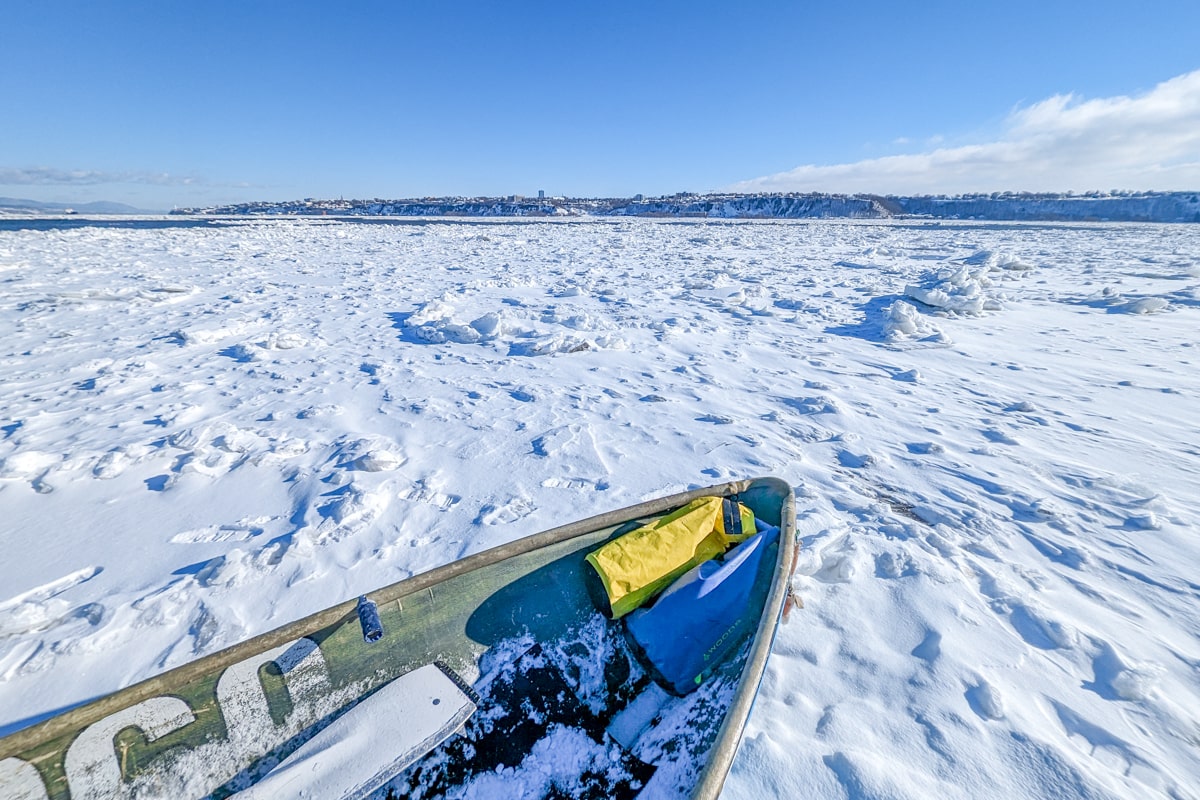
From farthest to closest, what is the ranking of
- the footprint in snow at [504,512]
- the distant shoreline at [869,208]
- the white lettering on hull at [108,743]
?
the distant shoreline at [869,208] → the footprint in snow at [504,512] → the white lettering on hull at [108,743]

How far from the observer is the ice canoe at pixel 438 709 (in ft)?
6.69

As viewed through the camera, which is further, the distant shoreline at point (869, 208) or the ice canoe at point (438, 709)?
the distant shoreline at point (869, 208)

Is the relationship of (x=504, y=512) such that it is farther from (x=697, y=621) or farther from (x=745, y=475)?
(x=745, y=475)

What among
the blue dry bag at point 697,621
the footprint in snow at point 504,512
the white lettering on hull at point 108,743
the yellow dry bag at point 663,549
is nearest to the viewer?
the white lettering on hull at point 108,743

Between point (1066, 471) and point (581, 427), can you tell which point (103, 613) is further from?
point (1066, 471)

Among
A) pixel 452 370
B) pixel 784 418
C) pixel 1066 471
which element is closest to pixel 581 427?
pixel 784 418

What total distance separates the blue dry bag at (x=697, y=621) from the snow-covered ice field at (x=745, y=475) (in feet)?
1.04

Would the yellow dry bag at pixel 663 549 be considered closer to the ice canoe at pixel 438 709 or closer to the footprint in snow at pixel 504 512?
the ice canoe at pixel 438 709

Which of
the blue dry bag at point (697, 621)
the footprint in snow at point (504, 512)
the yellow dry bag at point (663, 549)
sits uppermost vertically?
the yellow dry bag at point (663, 549)

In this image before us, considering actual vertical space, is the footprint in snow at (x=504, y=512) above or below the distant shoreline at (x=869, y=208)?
below

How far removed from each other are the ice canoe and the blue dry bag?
0.06m

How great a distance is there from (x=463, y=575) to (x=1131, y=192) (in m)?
101

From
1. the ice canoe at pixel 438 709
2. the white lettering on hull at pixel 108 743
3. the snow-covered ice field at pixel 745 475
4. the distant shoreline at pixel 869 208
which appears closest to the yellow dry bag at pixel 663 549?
the ice canoe at pixel 438 709

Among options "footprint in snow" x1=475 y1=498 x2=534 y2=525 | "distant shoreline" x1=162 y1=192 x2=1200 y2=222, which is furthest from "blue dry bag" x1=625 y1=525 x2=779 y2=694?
"distant shoreline" x1=162 y1=192 x2=1200 y2=222
